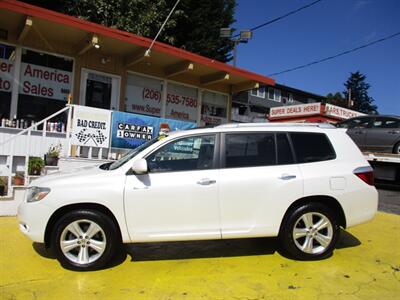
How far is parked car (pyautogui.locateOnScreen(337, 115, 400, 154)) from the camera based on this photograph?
12.6 meters

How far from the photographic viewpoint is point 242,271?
4949 millimetres

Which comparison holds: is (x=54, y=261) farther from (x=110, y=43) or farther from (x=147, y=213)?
(x=110, y=43)

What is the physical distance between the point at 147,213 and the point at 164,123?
513cm

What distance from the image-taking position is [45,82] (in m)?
10.6

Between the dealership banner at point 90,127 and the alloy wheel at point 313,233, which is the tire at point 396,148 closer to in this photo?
the alloy wheel at point 313,233

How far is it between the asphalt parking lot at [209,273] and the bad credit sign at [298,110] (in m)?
17.3

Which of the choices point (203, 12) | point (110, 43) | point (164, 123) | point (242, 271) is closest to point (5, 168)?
point (164, 123)

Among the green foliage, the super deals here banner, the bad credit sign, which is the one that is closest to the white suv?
the green foliage

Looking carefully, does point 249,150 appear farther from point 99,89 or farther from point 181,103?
point 181,103

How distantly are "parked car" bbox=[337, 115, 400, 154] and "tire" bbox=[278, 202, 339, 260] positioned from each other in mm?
8421

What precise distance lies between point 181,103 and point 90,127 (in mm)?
5210

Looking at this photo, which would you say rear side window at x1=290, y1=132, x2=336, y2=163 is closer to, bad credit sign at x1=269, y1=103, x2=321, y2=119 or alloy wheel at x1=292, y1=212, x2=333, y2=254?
alloy wheel at x1=292, y1=212, x2=333, y2=254

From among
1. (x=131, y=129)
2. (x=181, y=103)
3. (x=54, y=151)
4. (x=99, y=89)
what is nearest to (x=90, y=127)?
(x=54, y=151)

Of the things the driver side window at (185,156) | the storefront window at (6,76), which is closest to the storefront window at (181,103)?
the storefront window at (6,76)
